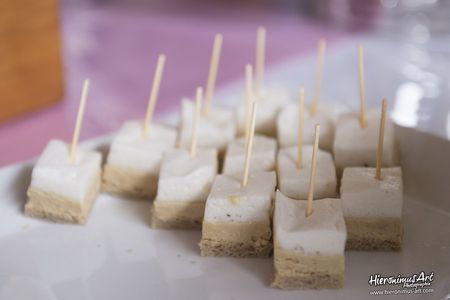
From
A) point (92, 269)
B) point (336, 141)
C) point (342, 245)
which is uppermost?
point (336, 141)

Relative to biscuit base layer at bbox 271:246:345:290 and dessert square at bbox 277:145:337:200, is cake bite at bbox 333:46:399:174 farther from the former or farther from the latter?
biscuit base layer at bbox 271:246:345:290

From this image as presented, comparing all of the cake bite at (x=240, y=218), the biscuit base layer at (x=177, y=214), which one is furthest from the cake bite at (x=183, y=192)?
the cake bite at (x=240, y=218)

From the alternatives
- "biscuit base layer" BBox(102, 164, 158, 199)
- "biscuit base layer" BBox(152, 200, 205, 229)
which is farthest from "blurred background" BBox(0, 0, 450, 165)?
"biscuit base layer" BBox(152, 200, 205, 229)

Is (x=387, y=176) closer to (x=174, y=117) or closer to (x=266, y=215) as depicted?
(x=266, y=215)

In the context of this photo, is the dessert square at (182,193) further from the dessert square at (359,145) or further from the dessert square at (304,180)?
the dessert square at (359,145)

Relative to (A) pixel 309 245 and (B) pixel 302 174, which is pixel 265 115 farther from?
(A) pixel 309 245

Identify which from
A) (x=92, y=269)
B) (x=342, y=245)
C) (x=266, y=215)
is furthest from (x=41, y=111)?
(x=342, y=245)
